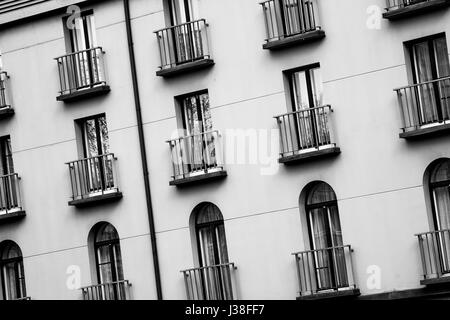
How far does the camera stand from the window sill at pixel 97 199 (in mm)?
28489

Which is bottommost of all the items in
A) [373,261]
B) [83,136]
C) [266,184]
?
[373,261]

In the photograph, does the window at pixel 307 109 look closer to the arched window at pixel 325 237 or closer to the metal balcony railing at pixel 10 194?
the arched window at pixel 325 237

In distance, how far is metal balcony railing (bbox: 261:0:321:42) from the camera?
26.3m

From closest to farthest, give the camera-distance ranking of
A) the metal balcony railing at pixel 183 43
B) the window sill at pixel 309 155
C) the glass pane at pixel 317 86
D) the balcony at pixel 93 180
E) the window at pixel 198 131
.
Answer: the window sill at pixel 309 155, the glass pane at pixel 317 86, the window at pixel 198 131, the metal balcony railing at pixel 183 43, the balcony at pixel 93 180

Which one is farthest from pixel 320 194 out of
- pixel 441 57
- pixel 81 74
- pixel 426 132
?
pixel 81 74

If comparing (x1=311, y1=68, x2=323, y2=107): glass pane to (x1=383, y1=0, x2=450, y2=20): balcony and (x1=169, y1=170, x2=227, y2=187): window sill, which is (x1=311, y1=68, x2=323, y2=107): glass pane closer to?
(x1=383, y1=0, x2=450, y2=20): balcony

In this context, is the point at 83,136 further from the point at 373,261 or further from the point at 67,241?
the point at 373,261

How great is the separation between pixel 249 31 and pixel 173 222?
17.7 ft

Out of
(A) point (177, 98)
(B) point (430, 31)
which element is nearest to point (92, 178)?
(A) point (177, 98)

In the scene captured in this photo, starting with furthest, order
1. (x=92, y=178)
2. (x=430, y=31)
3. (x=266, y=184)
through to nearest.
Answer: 1. (x=92, y=178)
2. (x=266, y=184)
3. (x=430, y=31)

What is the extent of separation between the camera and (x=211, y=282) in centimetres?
2711

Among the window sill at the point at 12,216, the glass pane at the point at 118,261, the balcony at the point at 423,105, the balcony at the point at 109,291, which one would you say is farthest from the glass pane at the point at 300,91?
the window sill at the point at 12,216

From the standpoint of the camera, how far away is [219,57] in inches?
1088

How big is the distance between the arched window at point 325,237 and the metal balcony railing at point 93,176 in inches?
224
